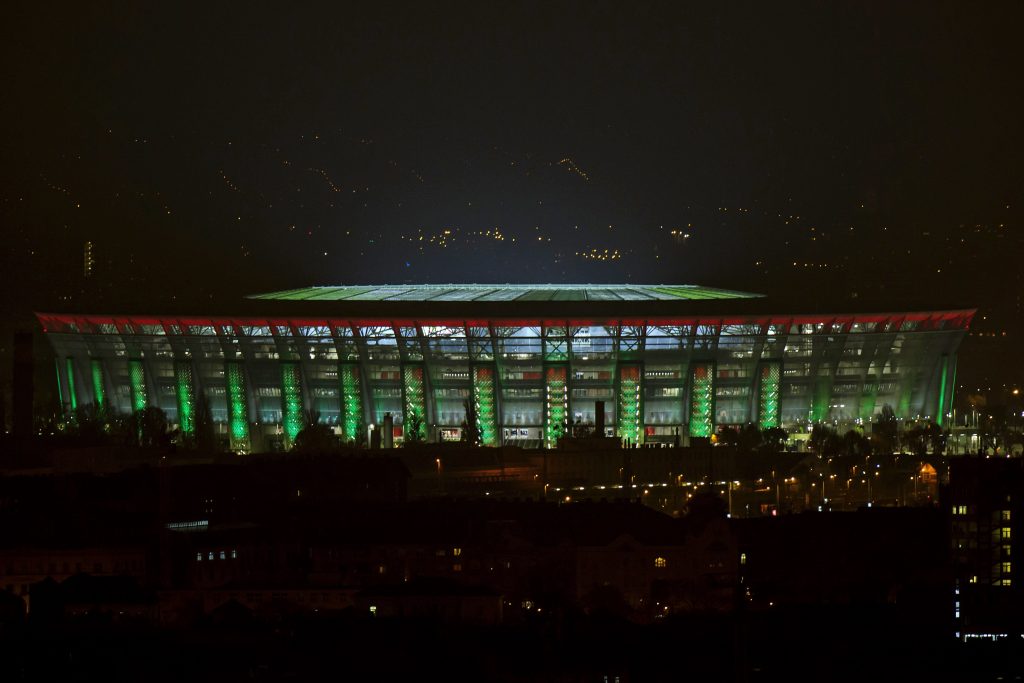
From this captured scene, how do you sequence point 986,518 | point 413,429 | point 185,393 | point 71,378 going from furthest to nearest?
point 71,378
point 185,393
point 413,429
point 986,518

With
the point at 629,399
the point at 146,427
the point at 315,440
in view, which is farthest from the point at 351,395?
the point at 629,399

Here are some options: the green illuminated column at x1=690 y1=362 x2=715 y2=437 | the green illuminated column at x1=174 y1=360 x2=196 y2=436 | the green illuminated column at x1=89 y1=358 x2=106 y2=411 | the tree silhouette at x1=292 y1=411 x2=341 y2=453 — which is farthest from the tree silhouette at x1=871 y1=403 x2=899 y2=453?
the green illuminated column at x1=89 y1=358 x2=106 y2=411

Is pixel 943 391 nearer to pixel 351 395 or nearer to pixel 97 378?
pixel 351 395

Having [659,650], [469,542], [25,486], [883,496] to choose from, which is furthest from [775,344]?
[659,650]

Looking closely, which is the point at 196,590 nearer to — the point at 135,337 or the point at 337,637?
the point at 337,637

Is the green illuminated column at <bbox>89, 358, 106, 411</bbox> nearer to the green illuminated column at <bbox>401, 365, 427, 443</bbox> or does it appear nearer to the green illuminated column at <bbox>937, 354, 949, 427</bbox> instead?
the green illuminated column at <bbox>401, 365, 427, 443</bbox>
